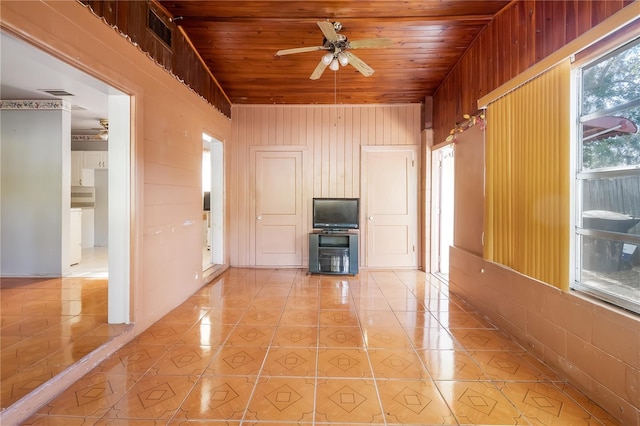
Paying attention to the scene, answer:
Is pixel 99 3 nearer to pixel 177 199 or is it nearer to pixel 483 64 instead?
pixel 177 199

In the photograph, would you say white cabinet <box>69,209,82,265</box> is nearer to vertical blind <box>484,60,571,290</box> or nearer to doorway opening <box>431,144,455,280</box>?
doorway opening <box>431,144,455,280</box>

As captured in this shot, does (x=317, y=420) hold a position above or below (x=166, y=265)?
below

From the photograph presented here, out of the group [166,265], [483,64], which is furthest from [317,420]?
[483,64]

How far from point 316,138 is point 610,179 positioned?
427cm

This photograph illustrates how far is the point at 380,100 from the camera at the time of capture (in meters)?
5.38

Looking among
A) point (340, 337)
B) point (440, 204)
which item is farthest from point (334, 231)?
point (340, 337)

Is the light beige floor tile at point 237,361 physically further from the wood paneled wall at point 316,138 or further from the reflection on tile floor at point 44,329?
the wood paneled wall at point 316,138

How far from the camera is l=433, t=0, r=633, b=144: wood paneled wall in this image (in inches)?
81.9

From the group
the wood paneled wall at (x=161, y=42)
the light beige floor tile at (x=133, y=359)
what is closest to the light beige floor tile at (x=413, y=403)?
the light beige floor tile at (x=133, y=359)

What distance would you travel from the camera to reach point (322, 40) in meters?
3.79

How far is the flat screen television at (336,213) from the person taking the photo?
5.26 metres

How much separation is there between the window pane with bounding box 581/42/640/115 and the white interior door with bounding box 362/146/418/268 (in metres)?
3.44

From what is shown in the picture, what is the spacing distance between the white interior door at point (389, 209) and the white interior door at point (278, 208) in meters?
1.27

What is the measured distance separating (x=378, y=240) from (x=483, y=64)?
317 cm
